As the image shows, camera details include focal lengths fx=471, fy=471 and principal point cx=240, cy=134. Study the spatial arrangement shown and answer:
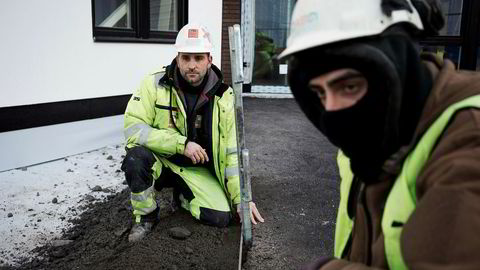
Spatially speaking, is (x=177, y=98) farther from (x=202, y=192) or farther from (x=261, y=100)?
(x=261, y=100)

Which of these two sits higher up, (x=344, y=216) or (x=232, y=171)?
(x=344, y=216)

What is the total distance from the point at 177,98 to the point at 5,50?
214cm

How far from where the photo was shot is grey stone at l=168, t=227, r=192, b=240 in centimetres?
341

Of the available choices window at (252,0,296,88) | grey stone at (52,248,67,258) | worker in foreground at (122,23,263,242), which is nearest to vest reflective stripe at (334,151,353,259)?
worker in foreground at (122,23,263,242)

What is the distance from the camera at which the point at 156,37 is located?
22.1 ft

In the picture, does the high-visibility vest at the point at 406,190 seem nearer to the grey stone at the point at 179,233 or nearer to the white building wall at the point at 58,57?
the grey stone at the point at 179,233

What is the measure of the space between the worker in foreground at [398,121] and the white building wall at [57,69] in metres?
4.20

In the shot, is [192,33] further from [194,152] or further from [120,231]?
[120,231]

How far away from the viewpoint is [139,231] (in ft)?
11.3

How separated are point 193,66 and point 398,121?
2.56 metres

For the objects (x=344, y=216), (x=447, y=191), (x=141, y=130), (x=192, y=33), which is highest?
(x=192, y=33)

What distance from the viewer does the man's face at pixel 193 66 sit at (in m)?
3.52

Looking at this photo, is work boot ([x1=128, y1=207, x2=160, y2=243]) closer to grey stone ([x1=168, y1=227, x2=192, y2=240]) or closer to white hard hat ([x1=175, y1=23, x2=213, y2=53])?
grey stone ([x1=168, y1=227, x2=192, y2=240])

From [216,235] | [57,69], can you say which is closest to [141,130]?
[216,235]
